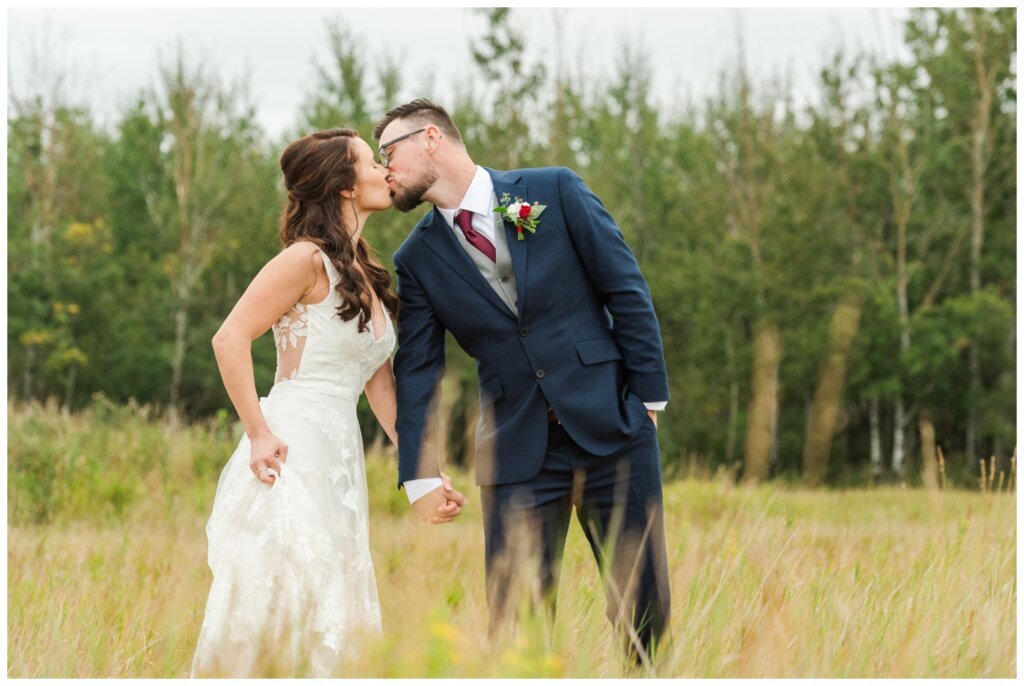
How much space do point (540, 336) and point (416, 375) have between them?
46 cm

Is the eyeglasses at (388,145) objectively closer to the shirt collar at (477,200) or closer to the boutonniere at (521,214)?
the shirt collar at (477,200)

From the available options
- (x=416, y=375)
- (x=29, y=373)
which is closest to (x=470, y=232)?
(x=416, y=375)

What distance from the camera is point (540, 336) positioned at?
3674 millimetres

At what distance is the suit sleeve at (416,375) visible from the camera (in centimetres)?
376

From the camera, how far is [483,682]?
86.6 inches

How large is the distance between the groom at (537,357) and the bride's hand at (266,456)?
1.59 ft

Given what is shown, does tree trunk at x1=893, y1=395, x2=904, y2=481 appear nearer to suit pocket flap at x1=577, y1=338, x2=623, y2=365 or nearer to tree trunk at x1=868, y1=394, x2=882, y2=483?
tree trunk at x1=868, y1=394, x2=882, y2=483

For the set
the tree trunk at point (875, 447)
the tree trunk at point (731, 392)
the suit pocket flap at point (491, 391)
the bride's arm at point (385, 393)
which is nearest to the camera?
the suit pocket flap at point (491, 391)

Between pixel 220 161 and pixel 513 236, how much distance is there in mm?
27104

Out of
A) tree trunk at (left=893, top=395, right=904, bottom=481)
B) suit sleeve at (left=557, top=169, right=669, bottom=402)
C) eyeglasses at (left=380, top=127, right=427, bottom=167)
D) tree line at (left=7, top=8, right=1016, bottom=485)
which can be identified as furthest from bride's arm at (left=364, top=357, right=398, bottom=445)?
tree trunk at (left=893, top=395, right=904, bottom=481)

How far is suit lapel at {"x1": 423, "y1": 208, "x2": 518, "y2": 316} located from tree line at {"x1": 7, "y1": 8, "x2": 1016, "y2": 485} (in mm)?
18262

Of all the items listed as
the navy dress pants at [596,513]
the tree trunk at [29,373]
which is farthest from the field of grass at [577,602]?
the tree trunk at [29,373]

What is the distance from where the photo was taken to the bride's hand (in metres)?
3.44

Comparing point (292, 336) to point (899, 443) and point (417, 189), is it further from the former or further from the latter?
point (899, 443)
